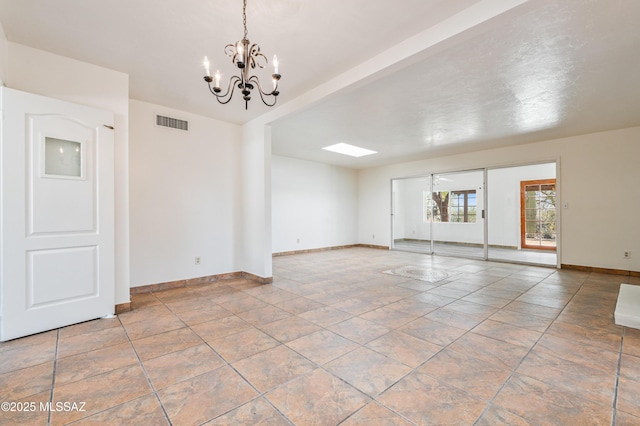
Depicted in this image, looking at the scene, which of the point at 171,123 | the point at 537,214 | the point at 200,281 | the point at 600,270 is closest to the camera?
the point at 171,123

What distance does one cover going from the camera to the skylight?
21.5 feet

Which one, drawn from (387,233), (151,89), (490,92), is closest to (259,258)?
(151,89)

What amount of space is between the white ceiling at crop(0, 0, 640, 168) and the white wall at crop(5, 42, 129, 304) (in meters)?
0.11

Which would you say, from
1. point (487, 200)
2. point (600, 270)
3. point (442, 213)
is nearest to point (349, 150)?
point (487, 200)

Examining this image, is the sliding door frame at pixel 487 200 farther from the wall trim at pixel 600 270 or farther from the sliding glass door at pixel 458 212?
the sliding glass door at pixel 458 212

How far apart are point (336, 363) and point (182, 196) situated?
3.45m

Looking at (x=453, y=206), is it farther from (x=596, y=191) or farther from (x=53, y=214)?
(x=53, y=214)

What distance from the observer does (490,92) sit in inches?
143

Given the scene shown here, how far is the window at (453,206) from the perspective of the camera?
8.04 metres

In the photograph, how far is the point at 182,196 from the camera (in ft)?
14.1

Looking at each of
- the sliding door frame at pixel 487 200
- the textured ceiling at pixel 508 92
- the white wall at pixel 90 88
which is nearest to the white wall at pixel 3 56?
the white wall at pixel 90 88

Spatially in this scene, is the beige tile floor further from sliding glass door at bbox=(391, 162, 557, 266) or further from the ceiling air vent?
sliding glass door at bbox=(391, 162, 557, 266)

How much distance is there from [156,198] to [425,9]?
13.0ft

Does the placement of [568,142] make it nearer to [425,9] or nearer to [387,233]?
[387,233]
